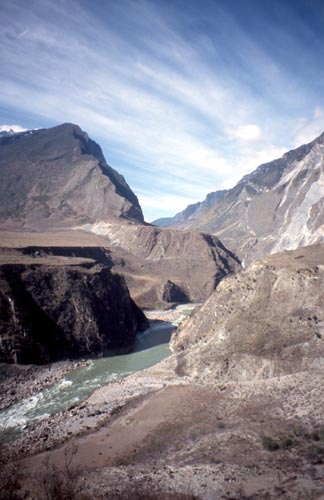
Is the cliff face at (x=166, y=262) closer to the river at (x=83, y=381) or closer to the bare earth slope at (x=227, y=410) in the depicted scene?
the river at (x=83, y=381)

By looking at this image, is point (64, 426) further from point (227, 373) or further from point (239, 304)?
point (239, 304)

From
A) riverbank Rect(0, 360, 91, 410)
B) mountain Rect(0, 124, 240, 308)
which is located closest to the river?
riverbank Rect(0, 360, 91, 410)

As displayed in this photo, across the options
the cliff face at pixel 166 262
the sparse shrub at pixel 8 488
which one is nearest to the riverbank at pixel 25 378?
the sparse shrub at pixel 8 488

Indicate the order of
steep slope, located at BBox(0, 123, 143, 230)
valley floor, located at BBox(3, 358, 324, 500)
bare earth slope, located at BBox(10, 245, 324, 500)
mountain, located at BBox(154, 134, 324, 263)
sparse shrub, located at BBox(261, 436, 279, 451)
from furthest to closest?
steep slope, located at BBox(0, 123, 143, 230) → mountain, located at BBox(154, 134, 324, 263) → sparse shrub, located at BBox(261, 436, 279, 451) → bare earth slope, located at BBox(10, 245, 324, 500) → valley floor, located at BBox(3, 358, 324, 500)

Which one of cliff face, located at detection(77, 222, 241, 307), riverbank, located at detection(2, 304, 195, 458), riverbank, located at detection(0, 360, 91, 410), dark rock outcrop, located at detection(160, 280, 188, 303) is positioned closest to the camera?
riverbank, located at detection(2, 304, 195, 458)

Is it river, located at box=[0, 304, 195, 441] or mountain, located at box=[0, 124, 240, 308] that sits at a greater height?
mountain, located at box=[0, 124, 240, 308]

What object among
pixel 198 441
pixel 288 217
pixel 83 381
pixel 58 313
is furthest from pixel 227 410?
pixel 288 217

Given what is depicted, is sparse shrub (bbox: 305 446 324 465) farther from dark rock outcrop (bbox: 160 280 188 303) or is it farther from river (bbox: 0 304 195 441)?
dark rock outcrop (bbox: 160 280 188 303)
